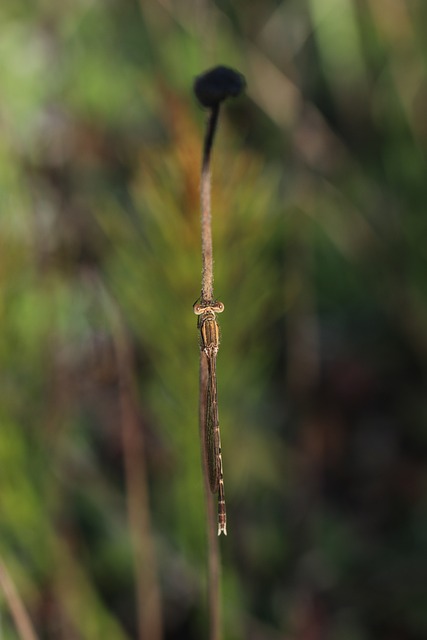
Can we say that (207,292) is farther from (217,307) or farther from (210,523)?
(210,523)

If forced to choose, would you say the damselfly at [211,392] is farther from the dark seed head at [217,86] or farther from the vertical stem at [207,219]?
the dark seed head at [217,86]

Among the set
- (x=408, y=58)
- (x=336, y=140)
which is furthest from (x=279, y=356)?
(x=408, y=58)

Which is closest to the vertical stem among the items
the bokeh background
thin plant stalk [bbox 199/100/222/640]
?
thin plant stalk [bbox 199/100/222/640]

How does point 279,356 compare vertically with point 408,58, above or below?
below

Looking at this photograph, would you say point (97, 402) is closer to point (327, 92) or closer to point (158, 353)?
point (158, 353)

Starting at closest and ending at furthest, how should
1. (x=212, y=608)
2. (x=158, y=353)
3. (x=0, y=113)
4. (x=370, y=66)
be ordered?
(x=212, y=608), (x=158, y=353), (x=0, y=113), (x=370, y=66)

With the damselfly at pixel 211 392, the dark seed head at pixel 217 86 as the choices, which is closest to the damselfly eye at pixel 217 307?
the damselfly at pixel 211 392
